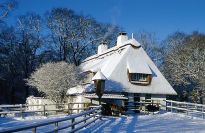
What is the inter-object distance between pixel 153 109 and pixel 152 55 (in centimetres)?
3031

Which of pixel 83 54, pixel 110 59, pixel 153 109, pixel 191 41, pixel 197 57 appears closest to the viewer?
pixel 153 109

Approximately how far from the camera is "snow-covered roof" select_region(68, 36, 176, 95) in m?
37.3

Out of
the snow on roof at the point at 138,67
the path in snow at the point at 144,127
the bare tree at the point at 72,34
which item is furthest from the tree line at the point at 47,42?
the path in snow at the point at 144,127

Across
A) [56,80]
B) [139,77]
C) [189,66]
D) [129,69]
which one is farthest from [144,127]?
[189,66]

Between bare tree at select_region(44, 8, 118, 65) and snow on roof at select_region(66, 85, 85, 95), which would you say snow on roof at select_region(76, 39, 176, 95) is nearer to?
snow on roof at select_region(66, 85, 85, 95)

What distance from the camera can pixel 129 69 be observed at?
38188mm

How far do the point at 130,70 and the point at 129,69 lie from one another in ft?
0.75

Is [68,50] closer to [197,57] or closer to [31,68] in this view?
[31,68]

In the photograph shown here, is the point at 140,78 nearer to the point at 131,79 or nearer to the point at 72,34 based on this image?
the point at 131,79

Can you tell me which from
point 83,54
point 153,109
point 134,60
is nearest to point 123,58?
point 134,60

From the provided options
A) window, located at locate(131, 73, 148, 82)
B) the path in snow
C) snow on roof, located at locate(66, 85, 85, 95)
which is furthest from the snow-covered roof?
the path in snow

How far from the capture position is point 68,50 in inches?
2237

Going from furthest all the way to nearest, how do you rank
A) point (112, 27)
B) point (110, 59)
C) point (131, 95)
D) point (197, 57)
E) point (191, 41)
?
1. point (112, 27)
2. point (191, 41)
3. point (197, 57)
4. point (110, 59)
5. point (131, 95)

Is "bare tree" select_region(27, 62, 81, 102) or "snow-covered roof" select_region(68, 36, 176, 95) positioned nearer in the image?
"snow-covered roof" select_region(68, 36, 176, 95)
